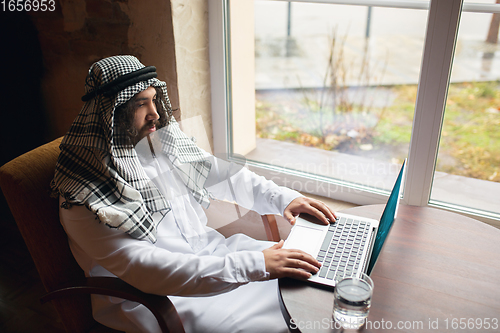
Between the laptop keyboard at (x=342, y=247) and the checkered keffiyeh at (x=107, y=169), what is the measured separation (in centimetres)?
54

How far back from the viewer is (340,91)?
2.00m

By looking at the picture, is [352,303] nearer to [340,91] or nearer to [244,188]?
[244,188]

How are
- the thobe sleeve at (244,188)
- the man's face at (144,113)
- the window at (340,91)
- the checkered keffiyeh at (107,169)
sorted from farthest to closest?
the window at (340,91), the thobe sleeve at (244,188), the man's face at (144,113), the checkered keffiyeh at (107,169)

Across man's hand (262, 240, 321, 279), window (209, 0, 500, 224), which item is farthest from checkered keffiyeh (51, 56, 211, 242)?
window (209, 0, 500, 224)

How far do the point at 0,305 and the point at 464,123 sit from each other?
7.98ft

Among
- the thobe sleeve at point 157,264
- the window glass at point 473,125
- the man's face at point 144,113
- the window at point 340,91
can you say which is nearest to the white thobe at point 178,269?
the thobe sleeve at point 157,264

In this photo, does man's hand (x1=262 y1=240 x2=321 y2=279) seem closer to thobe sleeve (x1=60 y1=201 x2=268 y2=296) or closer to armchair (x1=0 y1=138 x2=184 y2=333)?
thobe sleeve (x1=60 y1=201 x2=268 y2=296)

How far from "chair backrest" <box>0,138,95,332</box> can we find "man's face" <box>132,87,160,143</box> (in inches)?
12.8

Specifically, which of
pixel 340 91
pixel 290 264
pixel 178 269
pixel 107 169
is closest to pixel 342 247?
pixel 290 264

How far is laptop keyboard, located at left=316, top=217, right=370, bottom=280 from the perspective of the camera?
43.0 inches

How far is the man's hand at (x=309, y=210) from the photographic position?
52.3 inches

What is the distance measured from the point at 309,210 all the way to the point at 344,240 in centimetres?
20

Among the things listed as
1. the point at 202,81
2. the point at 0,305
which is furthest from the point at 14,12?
the point at 0,305

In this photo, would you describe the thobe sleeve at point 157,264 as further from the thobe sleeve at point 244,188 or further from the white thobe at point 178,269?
the thobe sleeve at point 244,188
